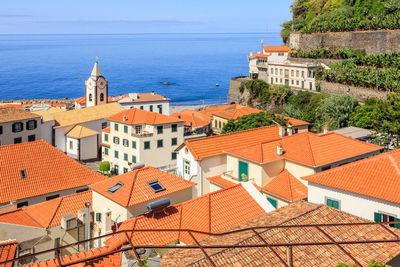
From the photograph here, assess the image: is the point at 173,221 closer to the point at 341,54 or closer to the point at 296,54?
the point at 341,54

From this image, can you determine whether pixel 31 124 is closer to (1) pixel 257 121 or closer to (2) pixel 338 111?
(1) pixel 257 121

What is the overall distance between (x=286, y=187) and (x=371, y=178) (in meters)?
4.76

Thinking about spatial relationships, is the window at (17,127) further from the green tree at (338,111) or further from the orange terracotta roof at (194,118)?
the green tree at (338,111)

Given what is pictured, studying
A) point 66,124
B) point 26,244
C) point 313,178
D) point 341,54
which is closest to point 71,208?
point 26,244

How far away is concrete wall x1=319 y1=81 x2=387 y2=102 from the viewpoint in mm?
47656

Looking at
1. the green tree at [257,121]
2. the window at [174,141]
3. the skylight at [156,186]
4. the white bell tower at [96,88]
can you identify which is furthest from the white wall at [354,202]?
the white bell tower at [96,88]

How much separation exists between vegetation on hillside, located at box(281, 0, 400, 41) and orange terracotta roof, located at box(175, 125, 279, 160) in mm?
39178

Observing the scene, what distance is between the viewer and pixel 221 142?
25.1 m

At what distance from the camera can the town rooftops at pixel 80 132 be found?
46.1m

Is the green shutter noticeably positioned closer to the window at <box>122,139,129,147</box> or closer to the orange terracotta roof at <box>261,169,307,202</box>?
the orange terracotta roof at <box>261,169,307,202</box>

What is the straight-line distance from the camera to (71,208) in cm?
1962

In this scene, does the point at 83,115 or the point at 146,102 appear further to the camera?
the point at 146,102

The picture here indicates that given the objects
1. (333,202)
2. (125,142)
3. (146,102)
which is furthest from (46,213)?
(146,102)

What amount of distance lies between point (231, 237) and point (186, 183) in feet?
34.5
